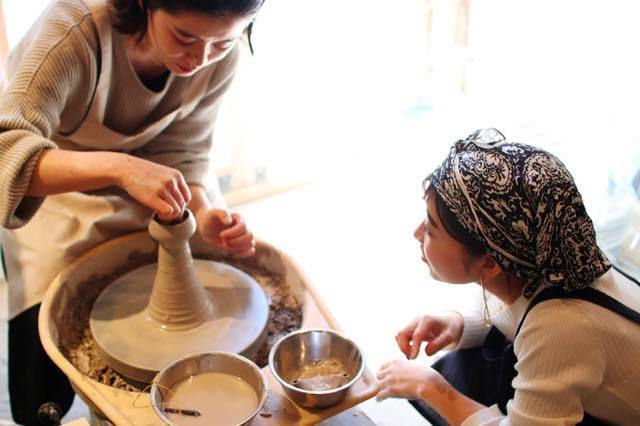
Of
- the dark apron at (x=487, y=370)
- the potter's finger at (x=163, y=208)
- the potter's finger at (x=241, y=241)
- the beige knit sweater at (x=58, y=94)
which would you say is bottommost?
the dark apron at (x=487, y=370)

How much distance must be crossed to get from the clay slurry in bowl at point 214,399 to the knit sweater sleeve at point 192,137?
26.5 inches

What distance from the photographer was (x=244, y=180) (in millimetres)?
2979

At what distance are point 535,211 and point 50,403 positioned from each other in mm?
1189

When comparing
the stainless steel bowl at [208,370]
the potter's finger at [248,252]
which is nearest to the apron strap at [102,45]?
the potter's finger at [248,252]

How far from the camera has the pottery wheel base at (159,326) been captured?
51.3 inches

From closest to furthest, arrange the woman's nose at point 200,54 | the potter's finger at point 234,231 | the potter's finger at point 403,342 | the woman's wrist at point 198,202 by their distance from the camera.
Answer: the woman's nose at point 200,54 → the potter's finger at point 403,342 → the potter's finger at point 234,231 → the woman's wrist at point 198,202

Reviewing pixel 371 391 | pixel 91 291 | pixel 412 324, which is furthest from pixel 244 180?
pixel 371 391

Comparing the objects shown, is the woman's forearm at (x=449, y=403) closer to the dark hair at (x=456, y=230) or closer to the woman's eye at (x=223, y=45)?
the dark hair at (x=456, y=230)

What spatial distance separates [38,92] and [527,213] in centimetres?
101

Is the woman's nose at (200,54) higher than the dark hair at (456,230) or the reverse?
higher

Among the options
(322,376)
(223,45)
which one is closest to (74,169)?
(223,45)

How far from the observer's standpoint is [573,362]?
1124mm

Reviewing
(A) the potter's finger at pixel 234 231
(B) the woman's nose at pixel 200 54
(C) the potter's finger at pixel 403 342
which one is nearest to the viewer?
(B) the woman's nose at pixel 200 54

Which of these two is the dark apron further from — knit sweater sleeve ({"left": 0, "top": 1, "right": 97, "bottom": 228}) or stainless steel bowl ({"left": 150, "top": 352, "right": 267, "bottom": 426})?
knit sweater sleeve ({"left": 0, "top": 1, "right": 97, "bottom": 228})
